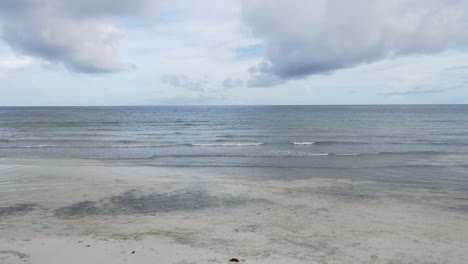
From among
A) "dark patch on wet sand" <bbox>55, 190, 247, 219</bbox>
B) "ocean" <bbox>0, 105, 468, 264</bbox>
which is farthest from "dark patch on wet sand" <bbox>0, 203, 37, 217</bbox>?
"dark patch on wet sand" <bbox>55, 190, 247, 219</bbox>

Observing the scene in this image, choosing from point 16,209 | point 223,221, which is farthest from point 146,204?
point 16,209

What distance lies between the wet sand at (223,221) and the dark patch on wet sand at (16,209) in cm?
6

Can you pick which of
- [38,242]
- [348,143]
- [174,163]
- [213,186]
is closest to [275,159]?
[174,163]

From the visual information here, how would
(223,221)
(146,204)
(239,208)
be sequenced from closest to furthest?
1. (223,221)
2. (239,208)
3. (146,204)

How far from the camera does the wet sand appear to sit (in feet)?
22.9

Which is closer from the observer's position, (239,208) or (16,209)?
(16,209)

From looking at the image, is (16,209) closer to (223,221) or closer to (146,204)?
(146,204)

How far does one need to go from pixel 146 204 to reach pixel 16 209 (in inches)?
155

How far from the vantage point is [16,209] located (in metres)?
10.1

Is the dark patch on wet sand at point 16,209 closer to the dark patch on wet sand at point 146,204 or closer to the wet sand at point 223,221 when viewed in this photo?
the wet sand at point 223,221

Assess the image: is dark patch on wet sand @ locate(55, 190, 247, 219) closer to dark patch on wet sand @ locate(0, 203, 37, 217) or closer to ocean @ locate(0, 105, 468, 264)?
ocean @ locate(0, 105, 468, 264)

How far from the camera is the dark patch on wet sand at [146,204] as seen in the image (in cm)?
1003

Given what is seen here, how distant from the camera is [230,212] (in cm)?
1005

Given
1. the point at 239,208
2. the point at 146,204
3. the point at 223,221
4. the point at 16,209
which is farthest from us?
the point at 146,204
